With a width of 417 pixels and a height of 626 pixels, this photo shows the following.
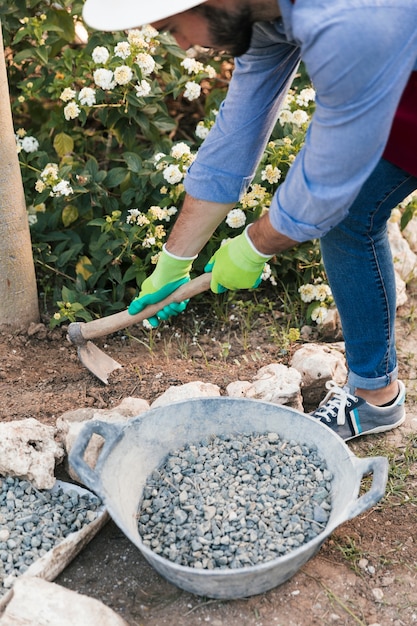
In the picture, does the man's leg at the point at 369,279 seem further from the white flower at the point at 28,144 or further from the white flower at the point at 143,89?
the white flower at the point at 28,144

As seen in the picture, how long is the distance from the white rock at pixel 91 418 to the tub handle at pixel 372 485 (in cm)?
66

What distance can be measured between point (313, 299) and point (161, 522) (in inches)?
50.0

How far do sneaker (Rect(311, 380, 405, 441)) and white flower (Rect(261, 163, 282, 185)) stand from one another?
825 mm

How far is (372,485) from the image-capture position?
5.74ft

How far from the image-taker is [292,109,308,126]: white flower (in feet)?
9.28

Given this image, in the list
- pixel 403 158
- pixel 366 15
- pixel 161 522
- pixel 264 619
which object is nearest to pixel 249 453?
pixel 161 522

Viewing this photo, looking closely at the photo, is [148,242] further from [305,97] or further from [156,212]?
[305,97]

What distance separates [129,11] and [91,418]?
1.23 m

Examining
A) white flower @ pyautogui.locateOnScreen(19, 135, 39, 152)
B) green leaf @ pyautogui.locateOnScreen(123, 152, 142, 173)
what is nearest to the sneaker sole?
green leaf @ pyautogui.locateOnScreen(123, 152, 142, 173)

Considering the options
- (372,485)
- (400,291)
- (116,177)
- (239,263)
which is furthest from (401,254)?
(372,485)

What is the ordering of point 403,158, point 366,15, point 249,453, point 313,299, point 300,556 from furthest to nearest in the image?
point 313,299 → point 249,453 → point 403,158 → point 300,556 → point 366,15

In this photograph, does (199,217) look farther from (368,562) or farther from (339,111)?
(368,562)

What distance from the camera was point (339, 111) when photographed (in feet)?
5.02

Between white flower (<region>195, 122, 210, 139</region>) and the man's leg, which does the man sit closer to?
the man's leg
